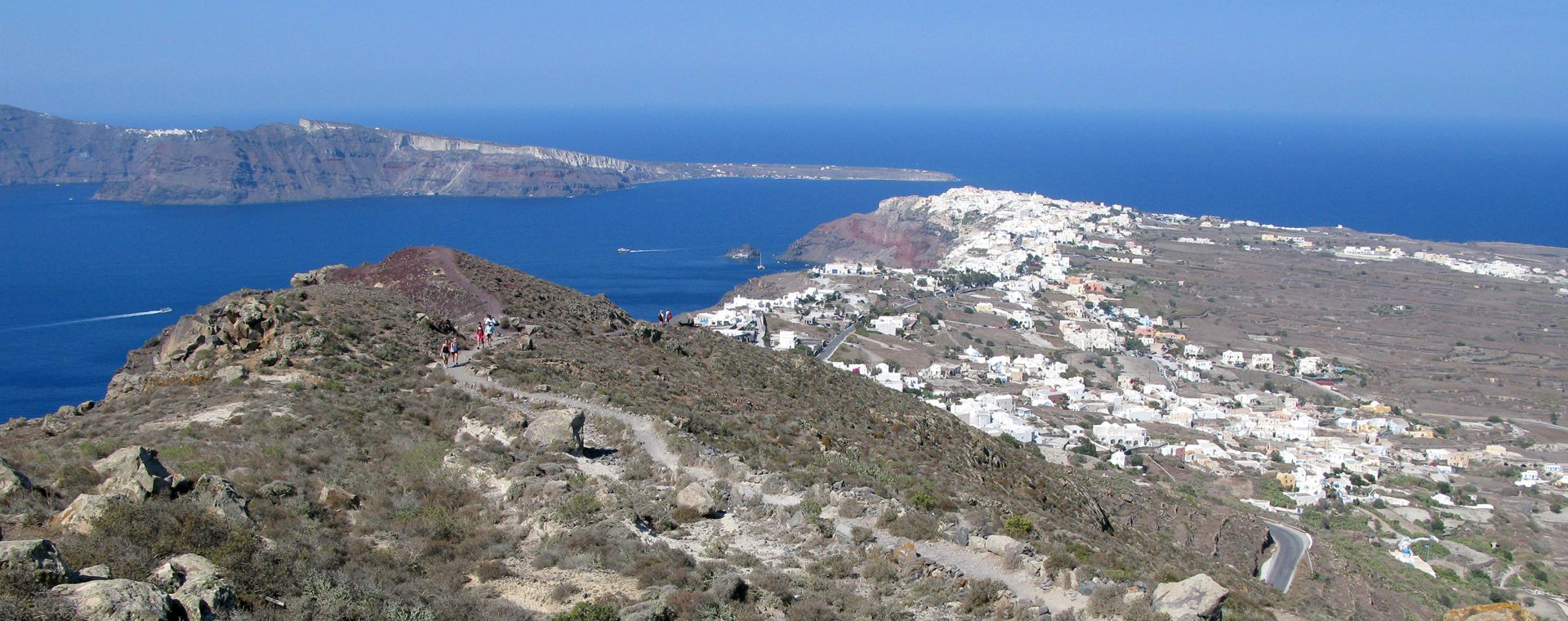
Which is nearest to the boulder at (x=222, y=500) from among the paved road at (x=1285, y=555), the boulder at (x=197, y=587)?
the boulder at (x=197, y=587)

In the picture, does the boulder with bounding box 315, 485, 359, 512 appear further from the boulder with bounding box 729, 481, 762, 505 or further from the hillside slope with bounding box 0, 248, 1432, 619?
the boulder with bounding box 729, 481, 762, 505

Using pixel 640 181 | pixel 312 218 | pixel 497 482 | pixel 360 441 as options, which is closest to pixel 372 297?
pixel 360 441

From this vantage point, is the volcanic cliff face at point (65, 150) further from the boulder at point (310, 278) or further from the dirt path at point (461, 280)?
the dirt path at point (461, 280)

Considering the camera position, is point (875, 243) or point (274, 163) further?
point (274, 163)

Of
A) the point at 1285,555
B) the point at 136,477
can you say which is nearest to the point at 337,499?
the point at 136,477

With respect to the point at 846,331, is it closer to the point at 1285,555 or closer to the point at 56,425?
the point at 1285,555

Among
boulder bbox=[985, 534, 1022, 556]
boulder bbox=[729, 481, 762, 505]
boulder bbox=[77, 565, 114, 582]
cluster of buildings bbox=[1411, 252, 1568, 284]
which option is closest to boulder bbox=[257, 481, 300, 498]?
boulder bbox=[77, 565, 114, 582]
